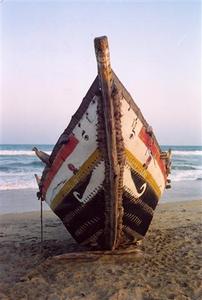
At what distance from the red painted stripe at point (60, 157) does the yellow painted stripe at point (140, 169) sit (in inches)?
24.0

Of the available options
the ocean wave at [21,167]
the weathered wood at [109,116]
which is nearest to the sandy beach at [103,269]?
the weathered wood at [109,116]

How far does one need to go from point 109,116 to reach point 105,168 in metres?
0.57

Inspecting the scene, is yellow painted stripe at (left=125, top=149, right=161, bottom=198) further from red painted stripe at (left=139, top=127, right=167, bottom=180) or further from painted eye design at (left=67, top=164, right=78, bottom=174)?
painted eye design at (left=67, top=164, right=78, bottom=174)

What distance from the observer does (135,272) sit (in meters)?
4.65

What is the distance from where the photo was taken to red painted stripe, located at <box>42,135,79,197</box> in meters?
4.74

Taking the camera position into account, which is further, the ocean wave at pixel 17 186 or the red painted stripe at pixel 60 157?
the ocean wave at pixel 17 186

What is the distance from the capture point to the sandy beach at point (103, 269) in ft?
13.5

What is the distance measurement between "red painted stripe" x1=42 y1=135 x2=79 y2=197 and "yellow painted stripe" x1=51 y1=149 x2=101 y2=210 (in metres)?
0.26

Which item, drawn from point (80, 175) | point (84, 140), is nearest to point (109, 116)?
point (84, 140)

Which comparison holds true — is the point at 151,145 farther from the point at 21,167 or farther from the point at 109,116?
the point at 21,167

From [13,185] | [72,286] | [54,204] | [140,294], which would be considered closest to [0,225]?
[54,204]

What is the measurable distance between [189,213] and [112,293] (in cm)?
511

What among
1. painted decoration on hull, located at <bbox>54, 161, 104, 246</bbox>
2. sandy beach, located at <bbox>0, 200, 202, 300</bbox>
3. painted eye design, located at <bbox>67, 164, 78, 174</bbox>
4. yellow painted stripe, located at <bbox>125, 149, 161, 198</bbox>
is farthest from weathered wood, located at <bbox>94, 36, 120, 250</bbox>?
sandy beach, located at <bbox>0, 200, 202, 300</bbox>

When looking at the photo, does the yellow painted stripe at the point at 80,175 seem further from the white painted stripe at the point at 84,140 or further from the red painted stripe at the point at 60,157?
the red painted stripe at the point at 60,157
